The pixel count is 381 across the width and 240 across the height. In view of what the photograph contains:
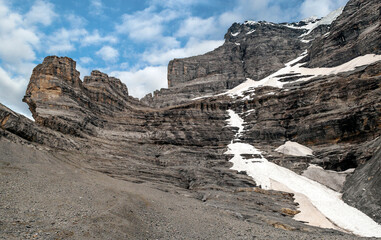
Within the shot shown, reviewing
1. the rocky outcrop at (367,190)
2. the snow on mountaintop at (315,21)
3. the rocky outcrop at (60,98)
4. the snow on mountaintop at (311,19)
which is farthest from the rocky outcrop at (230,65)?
the rocky outcrop at (367,190)

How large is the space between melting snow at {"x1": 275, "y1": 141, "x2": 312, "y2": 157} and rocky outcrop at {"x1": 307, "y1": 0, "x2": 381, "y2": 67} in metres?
40.8

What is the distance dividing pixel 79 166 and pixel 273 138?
35.4 meters

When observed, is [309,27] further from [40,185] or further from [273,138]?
[40,185]

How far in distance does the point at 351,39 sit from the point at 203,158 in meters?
62.3

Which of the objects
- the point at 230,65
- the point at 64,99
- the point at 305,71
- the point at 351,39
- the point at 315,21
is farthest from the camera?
the point at 315,21

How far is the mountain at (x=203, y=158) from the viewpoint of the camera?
1341 centimetres

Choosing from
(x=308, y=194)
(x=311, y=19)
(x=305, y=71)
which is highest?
(x=311, y=19)

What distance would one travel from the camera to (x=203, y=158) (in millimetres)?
42875

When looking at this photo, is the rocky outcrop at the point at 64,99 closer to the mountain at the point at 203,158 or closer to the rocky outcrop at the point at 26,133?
the mountain at the point at 203,158

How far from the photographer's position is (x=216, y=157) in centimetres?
4347

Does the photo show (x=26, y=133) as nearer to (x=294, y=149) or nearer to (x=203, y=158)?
(x=203, y=158)

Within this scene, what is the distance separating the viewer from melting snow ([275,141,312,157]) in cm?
4103

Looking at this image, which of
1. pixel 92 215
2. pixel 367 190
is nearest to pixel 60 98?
pixel 92 215

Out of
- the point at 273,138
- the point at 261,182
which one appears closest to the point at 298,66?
the point at 273,138
